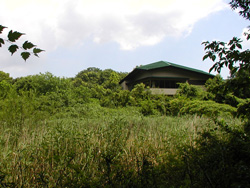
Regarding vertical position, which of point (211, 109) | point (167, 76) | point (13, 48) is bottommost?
point (211, 109)

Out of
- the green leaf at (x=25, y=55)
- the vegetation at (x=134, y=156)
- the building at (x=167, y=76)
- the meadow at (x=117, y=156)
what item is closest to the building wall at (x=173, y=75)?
the building at (x=167, y=76)

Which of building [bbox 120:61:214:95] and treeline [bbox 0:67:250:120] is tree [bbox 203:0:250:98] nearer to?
treeline [bbox 0:67:250:120]

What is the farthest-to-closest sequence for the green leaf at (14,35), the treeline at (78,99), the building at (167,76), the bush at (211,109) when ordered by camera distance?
the building at (167,76) < the bush at (211,109) < the treeline at (78,99) < the green leaf at (14,35)

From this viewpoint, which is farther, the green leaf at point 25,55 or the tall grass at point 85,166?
the tall grass at point 85,166

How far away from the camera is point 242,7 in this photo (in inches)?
133

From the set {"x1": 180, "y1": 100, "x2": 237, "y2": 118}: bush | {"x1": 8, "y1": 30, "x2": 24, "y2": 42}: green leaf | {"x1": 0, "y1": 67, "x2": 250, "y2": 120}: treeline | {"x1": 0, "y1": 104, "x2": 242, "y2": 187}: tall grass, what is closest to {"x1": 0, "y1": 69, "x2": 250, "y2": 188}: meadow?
{"x1": 0, "y1": 104, "x2": 242, "y2": 187}: tall grass

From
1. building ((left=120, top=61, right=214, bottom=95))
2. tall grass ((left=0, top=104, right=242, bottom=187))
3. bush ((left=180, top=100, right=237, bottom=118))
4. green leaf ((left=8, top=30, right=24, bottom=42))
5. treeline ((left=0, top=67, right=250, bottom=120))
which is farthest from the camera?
building ((left=120, top=61, right=214, bottom=95))

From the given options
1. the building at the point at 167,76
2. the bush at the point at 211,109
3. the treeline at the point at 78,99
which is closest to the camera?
the treeline at the point at 78,99

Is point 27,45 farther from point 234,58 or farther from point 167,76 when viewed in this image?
point 167,76

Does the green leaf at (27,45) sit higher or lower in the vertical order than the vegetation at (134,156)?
higher

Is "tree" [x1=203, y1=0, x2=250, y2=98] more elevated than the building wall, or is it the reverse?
the building wall

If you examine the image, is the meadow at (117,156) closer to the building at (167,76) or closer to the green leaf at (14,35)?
the green leaf at (14,35)

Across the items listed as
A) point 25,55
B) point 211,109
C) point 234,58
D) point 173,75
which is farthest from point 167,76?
point 25,55

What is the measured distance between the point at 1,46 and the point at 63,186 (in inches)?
63.2
